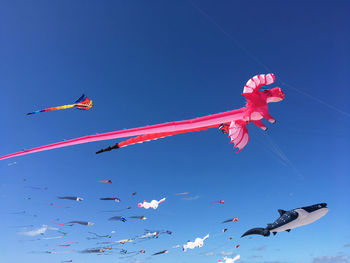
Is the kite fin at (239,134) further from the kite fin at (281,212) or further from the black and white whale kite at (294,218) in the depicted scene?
the kite fin at (281,212)

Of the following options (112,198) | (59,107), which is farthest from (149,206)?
(59,107)

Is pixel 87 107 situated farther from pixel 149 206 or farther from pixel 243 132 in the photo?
pixel 149 206

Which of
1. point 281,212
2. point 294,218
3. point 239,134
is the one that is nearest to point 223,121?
point 239,134

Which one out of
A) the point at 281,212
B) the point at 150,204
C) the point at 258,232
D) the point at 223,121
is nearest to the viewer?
the point at 223,121

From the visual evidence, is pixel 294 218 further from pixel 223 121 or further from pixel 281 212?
pixel 223 121

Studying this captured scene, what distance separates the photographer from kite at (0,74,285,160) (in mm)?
9141

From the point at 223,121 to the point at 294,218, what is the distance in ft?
37.3

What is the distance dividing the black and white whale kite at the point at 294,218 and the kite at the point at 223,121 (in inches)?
364

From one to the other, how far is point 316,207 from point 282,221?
287cm

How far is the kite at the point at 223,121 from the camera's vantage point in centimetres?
914

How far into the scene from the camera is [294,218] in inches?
643

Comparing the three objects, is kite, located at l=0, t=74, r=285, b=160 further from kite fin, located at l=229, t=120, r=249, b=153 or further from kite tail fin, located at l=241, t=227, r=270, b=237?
kite tail fin, located at l=241, t=227, r=270, b=237

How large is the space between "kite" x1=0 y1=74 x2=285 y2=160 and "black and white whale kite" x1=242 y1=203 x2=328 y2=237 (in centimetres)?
925

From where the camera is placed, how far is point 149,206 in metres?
32.2
